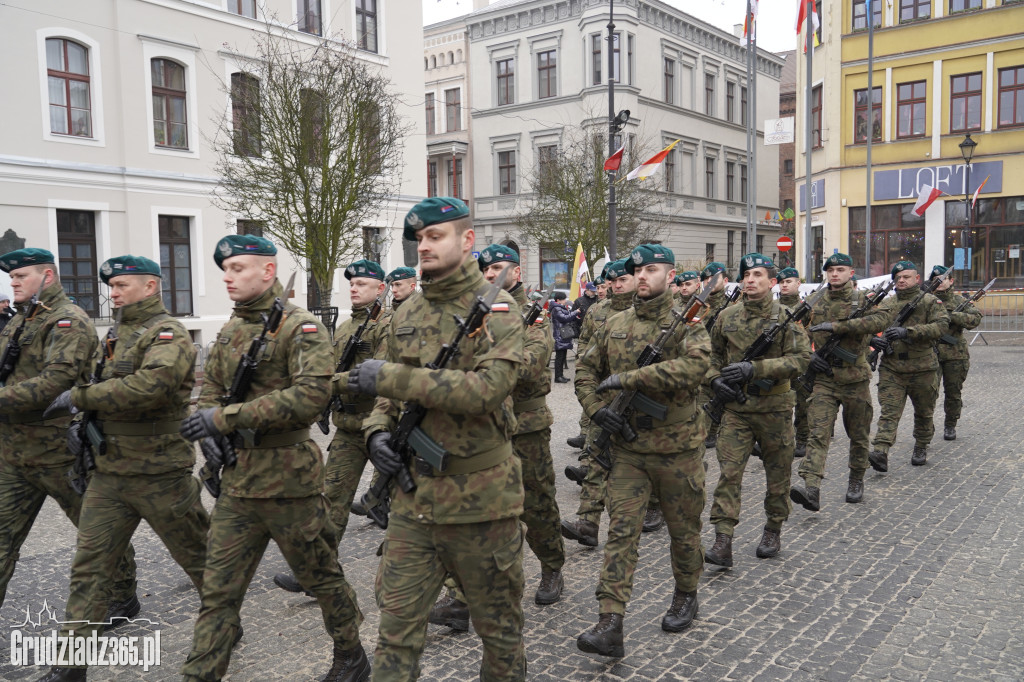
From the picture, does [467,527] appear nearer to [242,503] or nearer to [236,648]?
[242,503]

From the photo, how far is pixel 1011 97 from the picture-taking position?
28.9 m

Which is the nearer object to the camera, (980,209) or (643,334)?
(643,334)

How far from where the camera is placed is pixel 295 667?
165 inches

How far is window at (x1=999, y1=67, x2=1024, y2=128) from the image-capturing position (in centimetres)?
2872

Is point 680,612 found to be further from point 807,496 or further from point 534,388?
point 807,496

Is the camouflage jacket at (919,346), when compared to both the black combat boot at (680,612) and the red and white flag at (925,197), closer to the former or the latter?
the black combat boot at (680,612)

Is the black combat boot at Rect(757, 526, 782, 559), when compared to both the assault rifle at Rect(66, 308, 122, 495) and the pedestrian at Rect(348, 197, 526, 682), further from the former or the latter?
the assault rifle at Rect(66, 308, 122, 495)

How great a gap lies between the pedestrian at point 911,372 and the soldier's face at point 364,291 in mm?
5129

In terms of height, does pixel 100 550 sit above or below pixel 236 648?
above

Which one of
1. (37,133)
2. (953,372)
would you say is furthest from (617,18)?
(953,372)

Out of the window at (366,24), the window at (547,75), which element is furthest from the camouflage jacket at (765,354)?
the window at (547,75)

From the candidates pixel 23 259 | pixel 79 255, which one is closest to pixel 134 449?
pixel 23 259

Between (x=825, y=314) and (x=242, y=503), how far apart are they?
19.8 feet

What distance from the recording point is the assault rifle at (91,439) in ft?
13.7
